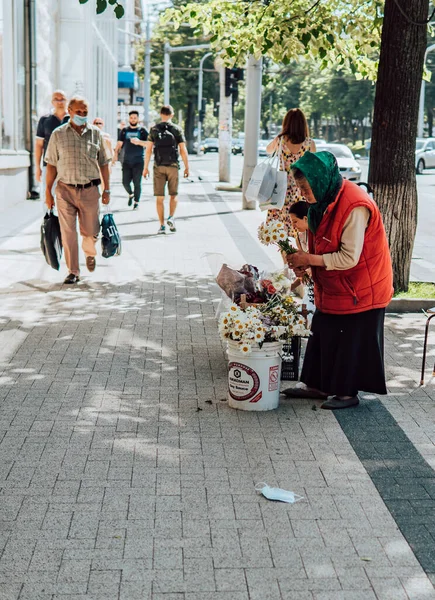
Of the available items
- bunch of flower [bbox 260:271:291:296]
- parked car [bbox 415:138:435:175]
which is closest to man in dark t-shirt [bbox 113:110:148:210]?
bunch of flower [bbox 260:271:291:296]

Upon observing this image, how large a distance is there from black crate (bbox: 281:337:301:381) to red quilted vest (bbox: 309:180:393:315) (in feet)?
2.61

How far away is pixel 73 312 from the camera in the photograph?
8.82 metres

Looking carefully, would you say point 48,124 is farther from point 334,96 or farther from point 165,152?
point 334,96

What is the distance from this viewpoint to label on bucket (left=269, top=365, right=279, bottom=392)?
5.96 metres

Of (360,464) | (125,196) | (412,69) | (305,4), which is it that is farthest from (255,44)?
(125,196)

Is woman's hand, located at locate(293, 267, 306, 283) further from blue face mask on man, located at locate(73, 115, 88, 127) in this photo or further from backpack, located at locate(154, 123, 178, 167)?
backpack, located at locate(154, 123, 178, 167)

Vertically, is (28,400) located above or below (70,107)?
below

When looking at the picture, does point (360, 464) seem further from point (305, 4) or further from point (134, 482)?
point (305, 4)

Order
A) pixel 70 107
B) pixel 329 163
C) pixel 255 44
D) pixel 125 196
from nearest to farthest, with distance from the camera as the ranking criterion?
pixel 329 163 → pixel 70 107 → pixel 255 44 → pixel 125 196

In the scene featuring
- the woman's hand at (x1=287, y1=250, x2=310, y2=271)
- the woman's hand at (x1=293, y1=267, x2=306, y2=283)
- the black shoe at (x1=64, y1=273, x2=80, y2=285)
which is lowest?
the black shoe at (x1=64, y1=273, x2=80, y2=285)

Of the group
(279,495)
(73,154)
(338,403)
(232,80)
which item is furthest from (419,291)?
(232,80)

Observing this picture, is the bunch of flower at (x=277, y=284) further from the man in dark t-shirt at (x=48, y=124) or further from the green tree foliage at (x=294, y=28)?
the man in dark t-shirt at (x=48, y=124)

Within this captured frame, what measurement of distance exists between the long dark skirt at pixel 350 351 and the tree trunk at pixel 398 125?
12.3ft

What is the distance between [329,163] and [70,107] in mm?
4514
